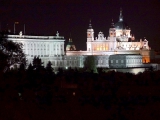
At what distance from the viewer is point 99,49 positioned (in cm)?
12000

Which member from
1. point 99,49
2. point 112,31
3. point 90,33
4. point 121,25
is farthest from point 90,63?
point 121,25

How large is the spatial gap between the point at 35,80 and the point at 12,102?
1502cm

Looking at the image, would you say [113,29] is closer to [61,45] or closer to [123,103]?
[61,45]

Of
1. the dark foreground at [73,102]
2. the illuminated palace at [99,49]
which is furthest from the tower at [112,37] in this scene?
the dark foreground at [73,102]

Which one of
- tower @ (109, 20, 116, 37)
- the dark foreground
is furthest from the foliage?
tower @ (109, 20, 116, 37)

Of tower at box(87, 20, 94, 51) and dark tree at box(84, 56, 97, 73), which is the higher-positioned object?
tower at box(87, 20, 94, 51)

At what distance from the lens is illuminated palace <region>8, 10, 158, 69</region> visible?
10775cm

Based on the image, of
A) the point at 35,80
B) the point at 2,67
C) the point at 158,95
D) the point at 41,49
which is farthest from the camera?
the point at 41,49

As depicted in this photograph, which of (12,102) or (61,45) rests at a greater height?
(61,45)

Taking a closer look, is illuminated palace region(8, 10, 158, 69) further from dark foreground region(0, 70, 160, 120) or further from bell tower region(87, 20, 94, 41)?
dark foreground region(0, 70, 160, 120)

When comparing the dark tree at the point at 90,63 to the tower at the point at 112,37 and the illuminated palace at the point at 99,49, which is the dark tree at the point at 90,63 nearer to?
the illuminated palace at the point at 99,49

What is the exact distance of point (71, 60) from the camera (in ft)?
367

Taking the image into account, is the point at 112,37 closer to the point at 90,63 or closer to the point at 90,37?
the point at 90,37

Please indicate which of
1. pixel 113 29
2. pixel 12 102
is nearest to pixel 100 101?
pixel 12 102
